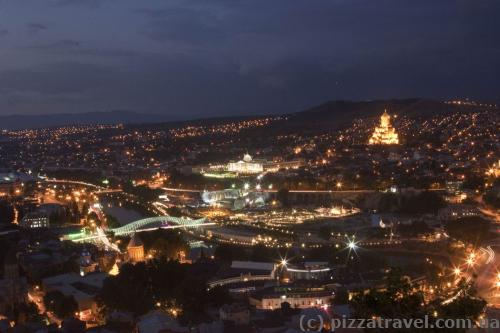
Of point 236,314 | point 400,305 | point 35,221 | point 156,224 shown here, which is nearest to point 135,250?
point 156,224

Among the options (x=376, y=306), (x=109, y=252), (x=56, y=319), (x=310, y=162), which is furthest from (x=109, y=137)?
(x=376, y=306)

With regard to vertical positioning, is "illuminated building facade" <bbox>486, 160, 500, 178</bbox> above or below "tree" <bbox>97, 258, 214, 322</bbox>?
below

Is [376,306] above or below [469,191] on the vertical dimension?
above

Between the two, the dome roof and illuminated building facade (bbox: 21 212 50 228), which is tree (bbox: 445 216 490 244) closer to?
the dome roof

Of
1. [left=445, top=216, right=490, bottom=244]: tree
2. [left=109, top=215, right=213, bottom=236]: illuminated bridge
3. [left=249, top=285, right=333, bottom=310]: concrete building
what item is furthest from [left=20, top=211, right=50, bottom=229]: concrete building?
[left=445, top=216, right=490, bottom=244]: tree

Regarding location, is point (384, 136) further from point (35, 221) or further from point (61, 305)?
point (61, 305)

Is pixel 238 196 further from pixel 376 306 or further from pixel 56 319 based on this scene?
pixel 376 306

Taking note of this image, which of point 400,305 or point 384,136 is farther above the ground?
point 400,305

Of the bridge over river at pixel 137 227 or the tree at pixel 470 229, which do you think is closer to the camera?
the tree at pixel 470 229

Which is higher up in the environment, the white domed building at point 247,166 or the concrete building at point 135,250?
the concrete building at point 135,250

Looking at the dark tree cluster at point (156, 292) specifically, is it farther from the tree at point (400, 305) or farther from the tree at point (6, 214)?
the tree at point (6, 214)

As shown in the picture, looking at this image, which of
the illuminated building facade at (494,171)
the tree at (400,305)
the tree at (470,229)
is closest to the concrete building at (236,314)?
the tree at (400,305)
